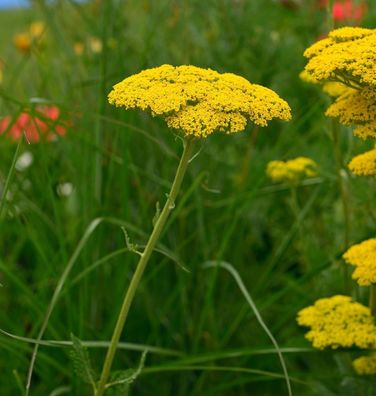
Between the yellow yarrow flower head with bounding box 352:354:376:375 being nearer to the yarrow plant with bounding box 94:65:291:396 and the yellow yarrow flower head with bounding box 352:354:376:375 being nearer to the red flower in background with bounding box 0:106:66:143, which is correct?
the yarrow plant with bounding box 94:65:291:396

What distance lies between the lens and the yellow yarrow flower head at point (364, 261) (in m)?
1.28

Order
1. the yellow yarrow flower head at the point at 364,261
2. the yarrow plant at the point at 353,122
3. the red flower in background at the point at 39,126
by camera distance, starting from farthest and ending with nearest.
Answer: the red flower in background at the point at 39,126 → the yellow yarrow flower head at the point at 364,261 → the yarrow plant at the point at 353,122

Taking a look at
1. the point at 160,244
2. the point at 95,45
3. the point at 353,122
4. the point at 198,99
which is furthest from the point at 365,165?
the point at 95,45

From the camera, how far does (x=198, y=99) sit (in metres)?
1.09

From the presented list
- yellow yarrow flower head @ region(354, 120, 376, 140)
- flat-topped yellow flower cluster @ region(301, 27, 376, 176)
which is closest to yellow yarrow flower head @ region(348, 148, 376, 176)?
flat-topped yellow flower cluster @ region(301, 27, 376, 176)

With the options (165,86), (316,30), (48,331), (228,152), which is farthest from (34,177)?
(316,30)

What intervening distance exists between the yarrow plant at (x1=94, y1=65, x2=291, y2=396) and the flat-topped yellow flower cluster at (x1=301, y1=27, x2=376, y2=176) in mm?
98

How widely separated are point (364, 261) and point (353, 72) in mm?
318

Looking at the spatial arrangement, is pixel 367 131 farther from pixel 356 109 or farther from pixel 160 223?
pixel 160 223

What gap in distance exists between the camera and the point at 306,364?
6.70ft

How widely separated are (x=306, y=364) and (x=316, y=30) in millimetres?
1723

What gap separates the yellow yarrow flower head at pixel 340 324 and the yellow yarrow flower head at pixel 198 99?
15.5 inches

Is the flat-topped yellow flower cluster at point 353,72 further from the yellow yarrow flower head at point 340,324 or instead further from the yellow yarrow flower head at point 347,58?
the yellow yarrow flower head at point 340,324

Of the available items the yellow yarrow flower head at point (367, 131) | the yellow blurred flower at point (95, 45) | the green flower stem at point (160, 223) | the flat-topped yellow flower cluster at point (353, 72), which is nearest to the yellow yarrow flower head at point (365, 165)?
the flat-topped yellow flower cluster at point (353, 72)
